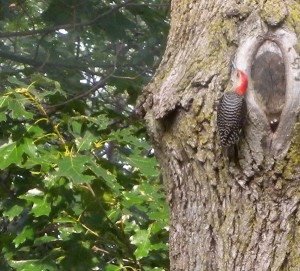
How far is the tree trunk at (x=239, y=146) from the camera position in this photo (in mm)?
2279

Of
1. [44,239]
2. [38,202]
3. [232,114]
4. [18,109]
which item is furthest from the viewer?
[44,239]

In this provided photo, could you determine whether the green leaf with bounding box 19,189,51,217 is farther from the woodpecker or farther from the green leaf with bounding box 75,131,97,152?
the woodpecker

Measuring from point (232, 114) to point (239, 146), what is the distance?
0.11 m

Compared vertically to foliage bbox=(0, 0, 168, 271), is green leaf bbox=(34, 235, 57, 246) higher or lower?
lower

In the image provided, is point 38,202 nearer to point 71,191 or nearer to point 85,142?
point 71,191

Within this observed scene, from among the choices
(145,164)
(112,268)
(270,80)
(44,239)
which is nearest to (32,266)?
(44,239)

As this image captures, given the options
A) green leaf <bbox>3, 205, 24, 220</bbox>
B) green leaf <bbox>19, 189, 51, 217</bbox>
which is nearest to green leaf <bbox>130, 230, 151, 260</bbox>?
green leaf <bbox>19, 189, 51, 217</bbox>

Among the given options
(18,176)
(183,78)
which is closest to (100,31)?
(18,176)

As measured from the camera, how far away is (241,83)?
2.31m

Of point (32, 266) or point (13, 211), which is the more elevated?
point (13, 211)

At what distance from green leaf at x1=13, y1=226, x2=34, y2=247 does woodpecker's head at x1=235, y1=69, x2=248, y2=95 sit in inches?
51.8

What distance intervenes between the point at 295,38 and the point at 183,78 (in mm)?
341

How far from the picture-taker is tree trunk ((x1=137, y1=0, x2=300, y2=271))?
2279mm

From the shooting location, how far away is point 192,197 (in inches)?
96.7
